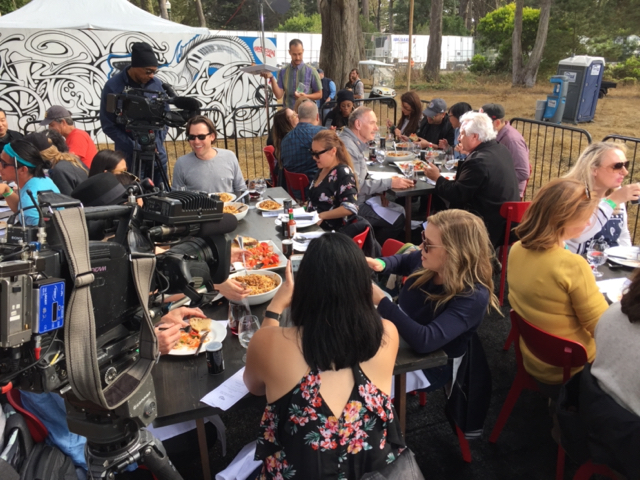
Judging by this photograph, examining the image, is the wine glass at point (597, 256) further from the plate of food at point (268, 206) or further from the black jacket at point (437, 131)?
the black jacket at point (437, 131)

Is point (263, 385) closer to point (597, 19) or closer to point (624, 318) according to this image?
point (624, 318)

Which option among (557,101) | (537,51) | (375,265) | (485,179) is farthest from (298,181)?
(537,51)

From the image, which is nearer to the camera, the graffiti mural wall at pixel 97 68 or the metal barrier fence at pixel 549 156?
the metal barrier fence at pixel 549 156

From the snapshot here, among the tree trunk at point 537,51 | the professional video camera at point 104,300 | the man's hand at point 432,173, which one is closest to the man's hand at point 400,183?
the man's hand at point 432,173

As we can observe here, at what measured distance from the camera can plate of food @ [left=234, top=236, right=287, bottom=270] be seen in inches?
120

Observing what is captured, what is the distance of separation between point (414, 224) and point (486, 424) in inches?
107

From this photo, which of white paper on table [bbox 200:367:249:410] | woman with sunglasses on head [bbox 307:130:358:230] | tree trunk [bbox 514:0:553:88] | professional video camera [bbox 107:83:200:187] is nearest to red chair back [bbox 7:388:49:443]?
white paper on table [bbox 200:367:249:410]

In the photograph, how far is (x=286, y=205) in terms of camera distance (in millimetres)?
4043

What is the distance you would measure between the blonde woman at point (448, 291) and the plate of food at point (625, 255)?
130 centimetres

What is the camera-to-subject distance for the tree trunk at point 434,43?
22.2 meters

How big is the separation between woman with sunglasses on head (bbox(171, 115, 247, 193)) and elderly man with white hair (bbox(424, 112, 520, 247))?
2.15 meters

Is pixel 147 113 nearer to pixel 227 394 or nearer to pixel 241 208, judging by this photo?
pixel 241 208

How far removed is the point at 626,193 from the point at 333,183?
7.32 ft

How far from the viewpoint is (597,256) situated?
10.2ft
